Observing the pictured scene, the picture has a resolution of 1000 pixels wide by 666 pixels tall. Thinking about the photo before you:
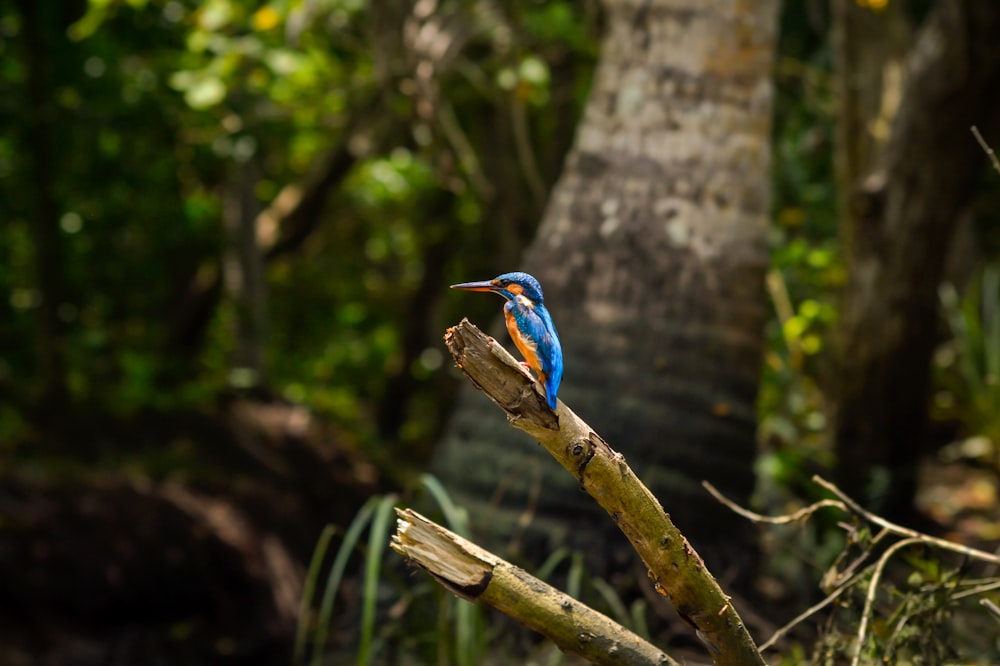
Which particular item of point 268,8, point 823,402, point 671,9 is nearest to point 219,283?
point 268,8

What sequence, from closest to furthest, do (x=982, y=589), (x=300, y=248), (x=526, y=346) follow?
(x=526, y=346)
(x=982, y=589)
(x=300, y=248)

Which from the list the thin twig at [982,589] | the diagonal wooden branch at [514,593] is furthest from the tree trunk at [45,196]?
the thin twig at [982,589]

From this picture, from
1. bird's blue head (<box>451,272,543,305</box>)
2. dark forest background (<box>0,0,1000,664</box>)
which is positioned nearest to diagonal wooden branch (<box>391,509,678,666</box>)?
bird's blue head (<box>451,272,543,305</box>)

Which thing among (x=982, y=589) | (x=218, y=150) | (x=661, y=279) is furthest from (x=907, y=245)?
(x=218, y=150)

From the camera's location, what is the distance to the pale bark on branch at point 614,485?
1537 millimetres

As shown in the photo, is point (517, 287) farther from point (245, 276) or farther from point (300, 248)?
point (300, 248)

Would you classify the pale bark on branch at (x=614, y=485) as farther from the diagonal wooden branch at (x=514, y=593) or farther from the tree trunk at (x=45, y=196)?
the tree trunk at (x=45, y=196)

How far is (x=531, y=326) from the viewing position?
1748 mm

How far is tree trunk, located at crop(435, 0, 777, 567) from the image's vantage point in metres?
3.46

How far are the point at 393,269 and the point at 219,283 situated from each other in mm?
2593

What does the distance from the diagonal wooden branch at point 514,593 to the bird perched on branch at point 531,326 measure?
0.28 metres

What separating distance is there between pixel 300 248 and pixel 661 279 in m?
5.57

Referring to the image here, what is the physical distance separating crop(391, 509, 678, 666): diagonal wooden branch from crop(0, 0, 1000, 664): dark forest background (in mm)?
1523

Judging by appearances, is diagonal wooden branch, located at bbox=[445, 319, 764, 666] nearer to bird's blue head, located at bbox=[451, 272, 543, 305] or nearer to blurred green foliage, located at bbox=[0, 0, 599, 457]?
bird's blue head, located at bbox=[451, 272, 543, 305]
